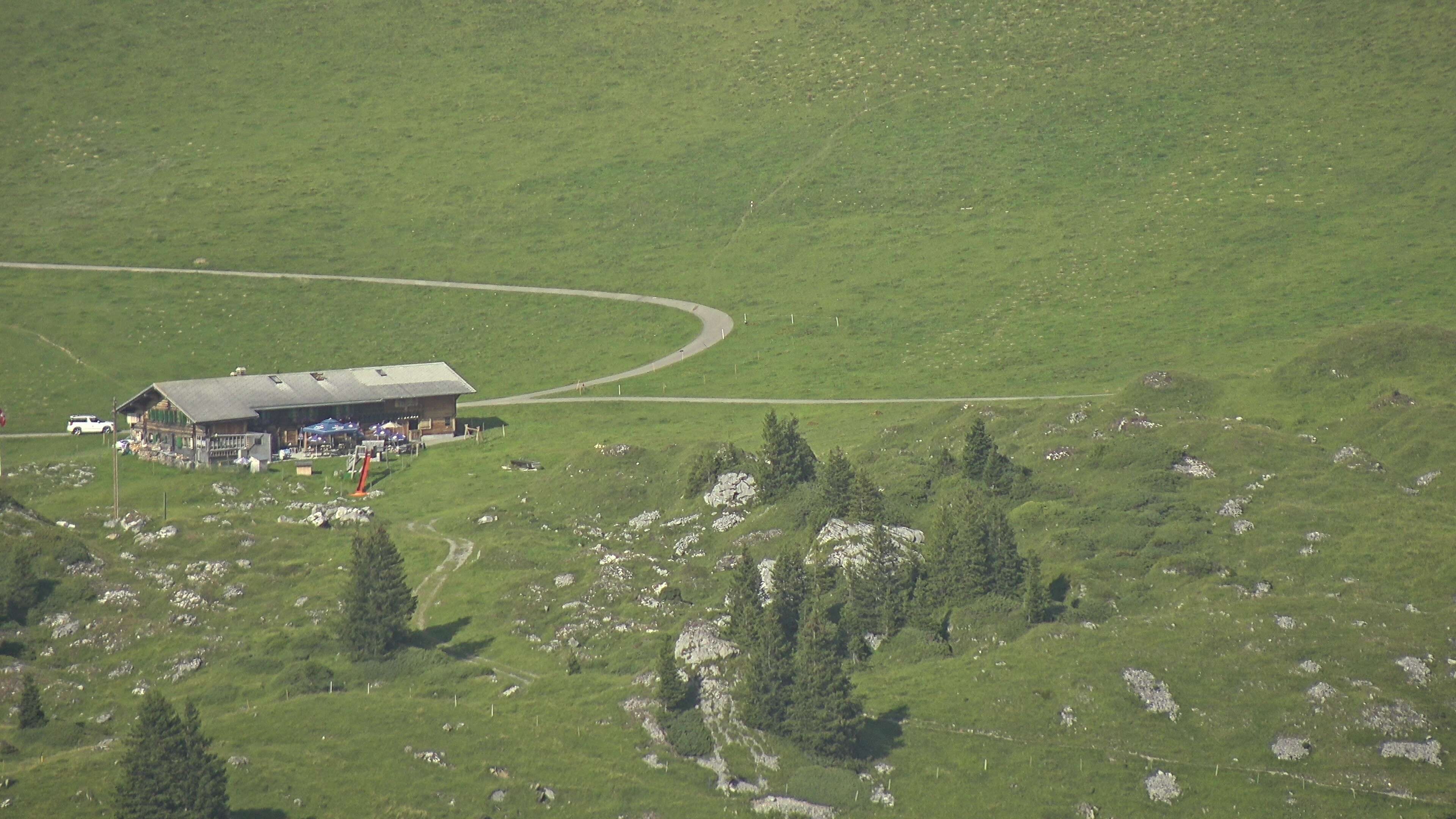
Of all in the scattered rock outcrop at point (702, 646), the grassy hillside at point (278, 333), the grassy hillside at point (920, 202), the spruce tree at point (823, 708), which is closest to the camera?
the spruce tree at point (823, 708)

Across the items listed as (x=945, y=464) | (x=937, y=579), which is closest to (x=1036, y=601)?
(x=937, y=579)

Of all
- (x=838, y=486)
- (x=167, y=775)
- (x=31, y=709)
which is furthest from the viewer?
(x=838, y=486)

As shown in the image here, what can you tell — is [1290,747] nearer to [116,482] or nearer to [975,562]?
[975,562]

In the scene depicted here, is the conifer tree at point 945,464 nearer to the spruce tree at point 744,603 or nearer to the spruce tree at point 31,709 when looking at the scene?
the spruce tree at point 744,603

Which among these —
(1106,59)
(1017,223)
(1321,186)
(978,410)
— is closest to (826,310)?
(1017,223)

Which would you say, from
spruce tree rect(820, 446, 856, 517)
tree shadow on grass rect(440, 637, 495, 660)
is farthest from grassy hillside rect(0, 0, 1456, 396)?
tree shadow on grass rect(440, 637, 495, 660)

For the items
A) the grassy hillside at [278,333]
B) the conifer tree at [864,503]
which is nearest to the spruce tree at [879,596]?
the conifer tree at [864,503]

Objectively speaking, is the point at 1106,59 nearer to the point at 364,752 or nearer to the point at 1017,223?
the point at 1017,223
